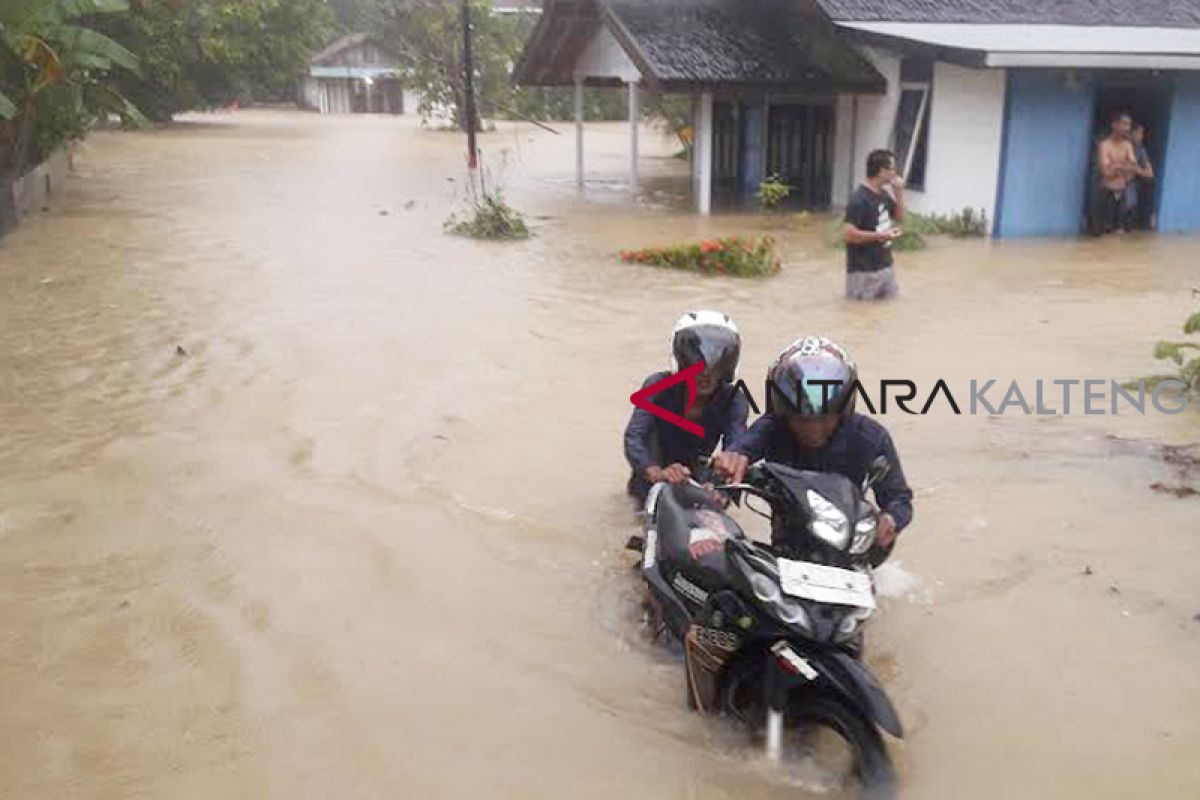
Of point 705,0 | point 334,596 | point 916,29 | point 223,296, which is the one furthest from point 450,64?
point 334,596

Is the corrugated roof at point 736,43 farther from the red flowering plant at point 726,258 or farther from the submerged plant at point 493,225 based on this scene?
the red flowering plant at point 726,258

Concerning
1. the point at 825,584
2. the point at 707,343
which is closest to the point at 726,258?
the point at 707,343

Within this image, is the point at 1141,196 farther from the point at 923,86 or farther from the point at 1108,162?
the point at 923,86

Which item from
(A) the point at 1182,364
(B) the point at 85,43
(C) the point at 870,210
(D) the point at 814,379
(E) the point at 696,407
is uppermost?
(B) the point at 85,43

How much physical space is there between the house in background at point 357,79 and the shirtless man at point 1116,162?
5066 centimetres

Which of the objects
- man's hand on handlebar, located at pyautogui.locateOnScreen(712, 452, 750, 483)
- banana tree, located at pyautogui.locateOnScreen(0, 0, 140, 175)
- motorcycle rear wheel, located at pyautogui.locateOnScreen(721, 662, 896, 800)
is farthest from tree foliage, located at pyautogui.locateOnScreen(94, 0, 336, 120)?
motorcycle rear wheel, located at pyautogui.locateOnScreen(721, 662, 896, 800)

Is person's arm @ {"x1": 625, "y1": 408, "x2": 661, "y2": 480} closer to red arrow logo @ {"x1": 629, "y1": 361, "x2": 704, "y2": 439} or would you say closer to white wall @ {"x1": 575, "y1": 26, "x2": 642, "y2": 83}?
red arrow logo @ {"x1": 629, "y1": 361, "x2": 704, "y2": 439}

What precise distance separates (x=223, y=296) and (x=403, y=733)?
8.65 meters

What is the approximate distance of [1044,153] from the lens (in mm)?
15844

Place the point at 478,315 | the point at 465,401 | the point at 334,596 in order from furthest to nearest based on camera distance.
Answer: the point at 478,315, the point at 465,401, the point at 334,596

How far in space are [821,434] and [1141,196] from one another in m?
14.6

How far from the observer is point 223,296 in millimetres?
11836

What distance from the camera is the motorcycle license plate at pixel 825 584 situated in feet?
10.7

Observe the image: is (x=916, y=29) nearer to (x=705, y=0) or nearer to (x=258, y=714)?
(x=705, y=0)
